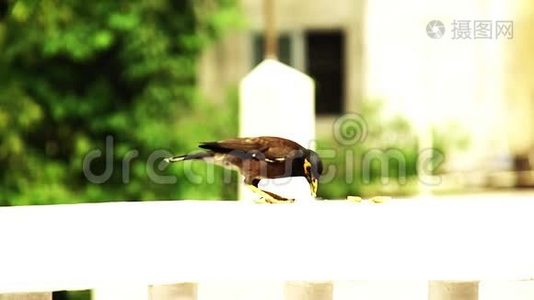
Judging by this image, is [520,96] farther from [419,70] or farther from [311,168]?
[311,168]

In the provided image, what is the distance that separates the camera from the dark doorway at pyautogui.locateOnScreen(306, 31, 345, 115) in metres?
2.50

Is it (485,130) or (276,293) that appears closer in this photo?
(276,293)

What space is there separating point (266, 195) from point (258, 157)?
3 centimetres

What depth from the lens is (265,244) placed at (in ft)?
1.61

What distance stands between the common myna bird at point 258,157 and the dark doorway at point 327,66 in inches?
72.8

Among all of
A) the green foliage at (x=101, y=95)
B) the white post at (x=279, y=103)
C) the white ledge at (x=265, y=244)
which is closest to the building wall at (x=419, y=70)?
the green foliage at (x=101, y=95)

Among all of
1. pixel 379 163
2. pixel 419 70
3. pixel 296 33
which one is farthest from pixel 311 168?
pixel 296 33

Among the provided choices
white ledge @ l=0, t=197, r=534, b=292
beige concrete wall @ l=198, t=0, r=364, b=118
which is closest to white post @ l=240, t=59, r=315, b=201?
white ledge @ l=0, t=197, r=534, b=292

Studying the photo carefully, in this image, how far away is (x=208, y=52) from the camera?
96.0 inches

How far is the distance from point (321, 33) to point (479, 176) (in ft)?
2.51

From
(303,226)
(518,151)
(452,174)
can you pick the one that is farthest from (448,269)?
(518,151)

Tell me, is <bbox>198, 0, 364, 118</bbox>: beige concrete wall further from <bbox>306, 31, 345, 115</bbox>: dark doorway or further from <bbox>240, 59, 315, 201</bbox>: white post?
<bbox>240, 59, 315, 201</bbox>: white post

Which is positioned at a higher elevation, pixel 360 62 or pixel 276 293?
pixel 360 62

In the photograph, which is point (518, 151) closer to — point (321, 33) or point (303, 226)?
point (321, 33)
